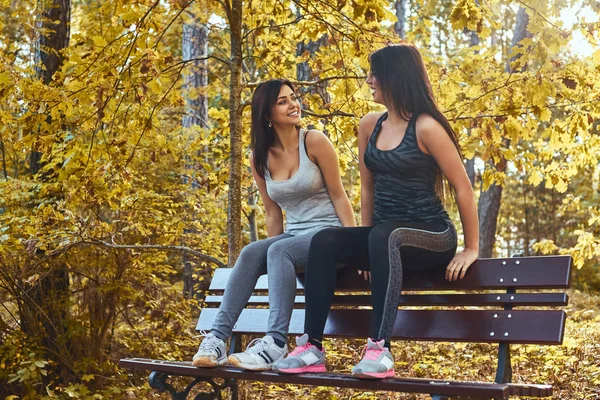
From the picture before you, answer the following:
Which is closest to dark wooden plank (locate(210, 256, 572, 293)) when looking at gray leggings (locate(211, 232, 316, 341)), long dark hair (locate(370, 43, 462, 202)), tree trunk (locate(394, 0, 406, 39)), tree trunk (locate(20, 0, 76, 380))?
long dark hair (locate(370, 43, 462, 202))

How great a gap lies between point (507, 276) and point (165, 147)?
2.90 metres

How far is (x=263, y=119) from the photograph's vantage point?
3861mm

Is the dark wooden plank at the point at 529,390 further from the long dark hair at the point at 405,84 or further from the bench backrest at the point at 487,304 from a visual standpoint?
the long dark hair at the point at 405,84

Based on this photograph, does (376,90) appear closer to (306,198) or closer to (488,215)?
(306,198)

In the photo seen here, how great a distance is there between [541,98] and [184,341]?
3783mm

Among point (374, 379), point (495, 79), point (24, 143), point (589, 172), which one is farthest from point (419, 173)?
point (589, 172)

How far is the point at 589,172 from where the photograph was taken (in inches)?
601

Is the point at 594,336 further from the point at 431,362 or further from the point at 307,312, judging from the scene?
→ the point at 307,312

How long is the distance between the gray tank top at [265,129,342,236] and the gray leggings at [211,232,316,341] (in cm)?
23

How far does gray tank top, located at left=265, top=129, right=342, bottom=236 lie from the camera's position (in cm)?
373

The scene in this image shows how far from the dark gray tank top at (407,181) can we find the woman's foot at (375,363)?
2.13ft

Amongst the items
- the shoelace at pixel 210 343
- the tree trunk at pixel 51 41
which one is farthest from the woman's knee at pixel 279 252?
the tree trunk at pixel 51 41

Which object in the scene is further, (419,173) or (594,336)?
(594,336)

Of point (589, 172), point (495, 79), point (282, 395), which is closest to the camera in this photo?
point (495, 79)
